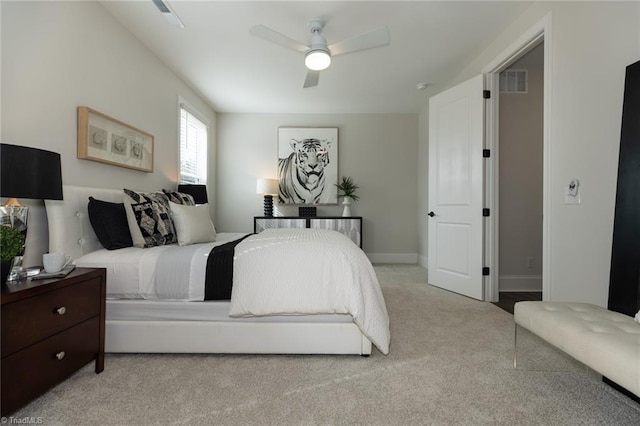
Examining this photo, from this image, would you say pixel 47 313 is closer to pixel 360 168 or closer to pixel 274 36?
pixel 274 36

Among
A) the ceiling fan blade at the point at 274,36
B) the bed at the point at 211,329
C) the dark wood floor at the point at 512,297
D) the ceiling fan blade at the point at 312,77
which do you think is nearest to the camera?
the bed at the point at 211,329

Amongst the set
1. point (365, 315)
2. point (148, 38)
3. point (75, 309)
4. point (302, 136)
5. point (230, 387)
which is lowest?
point (230, 387)

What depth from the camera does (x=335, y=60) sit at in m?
3.20

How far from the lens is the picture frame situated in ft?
7.11

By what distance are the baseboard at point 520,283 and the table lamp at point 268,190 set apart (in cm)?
330

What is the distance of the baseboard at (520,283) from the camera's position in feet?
11.4

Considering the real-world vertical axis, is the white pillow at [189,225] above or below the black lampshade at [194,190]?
below

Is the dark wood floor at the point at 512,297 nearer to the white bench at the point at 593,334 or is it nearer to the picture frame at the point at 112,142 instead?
the white bench at the point at 593,334

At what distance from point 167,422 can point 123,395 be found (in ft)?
1.19

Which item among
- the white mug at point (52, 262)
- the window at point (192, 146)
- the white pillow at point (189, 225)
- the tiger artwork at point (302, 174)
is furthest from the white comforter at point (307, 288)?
the tiger artwork at point (302, 174)

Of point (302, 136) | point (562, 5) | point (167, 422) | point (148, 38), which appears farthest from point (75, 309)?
point (302, 136)

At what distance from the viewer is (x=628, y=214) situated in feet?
5.10

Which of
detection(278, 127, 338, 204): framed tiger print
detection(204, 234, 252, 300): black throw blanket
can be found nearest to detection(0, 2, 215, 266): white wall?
detection(204, 234, 252, 300): black throw blanket

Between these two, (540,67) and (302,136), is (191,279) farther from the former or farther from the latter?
(540,67)
